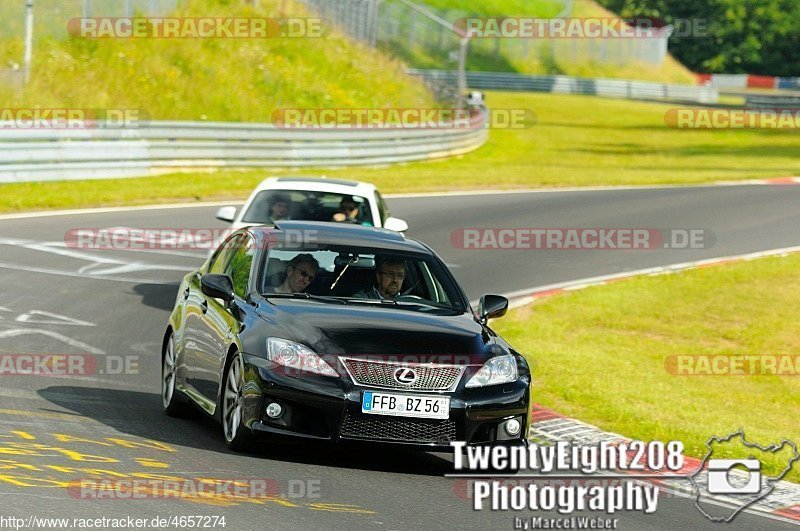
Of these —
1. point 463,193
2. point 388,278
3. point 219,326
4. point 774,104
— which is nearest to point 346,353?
point 219,326

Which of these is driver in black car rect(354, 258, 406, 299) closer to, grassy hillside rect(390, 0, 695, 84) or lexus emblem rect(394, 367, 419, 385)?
lexus emblem rect(394, 367, 419, 385)

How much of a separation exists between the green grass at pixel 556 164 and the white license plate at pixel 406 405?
15.3m

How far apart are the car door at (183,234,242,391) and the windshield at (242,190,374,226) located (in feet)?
13.9

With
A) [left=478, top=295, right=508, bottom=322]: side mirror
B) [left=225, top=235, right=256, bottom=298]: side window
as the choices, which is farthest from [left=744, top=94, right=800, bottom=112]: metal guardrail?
[left=225, top=235, right=256, bottom=298]: side window

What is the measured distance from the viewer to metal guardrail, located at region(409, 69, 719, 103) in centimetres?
8144

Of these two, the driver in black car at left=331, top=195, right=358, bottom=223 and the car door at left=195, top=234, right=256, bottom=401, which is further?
the driver in black car at left=331, top=195, right=358, bottom=223

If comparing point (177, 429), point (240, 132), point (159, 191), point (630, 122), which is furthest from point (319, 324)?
point (630, 122)

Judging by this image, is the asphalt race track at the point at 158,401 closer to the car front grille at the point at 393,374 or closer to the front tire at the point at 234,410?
the front tire at the point at 234,410

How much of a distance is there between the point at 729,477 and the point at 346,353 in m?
2.73

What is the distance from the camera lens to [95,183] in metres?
26.5

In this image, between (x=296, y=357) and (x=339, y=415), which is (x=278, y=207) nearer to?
(x=296, y=357)

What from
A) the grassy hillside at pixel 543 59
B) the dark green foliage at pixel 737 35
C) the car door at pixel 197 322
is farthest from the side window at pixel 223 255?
the dark green foliage at pixel 737 35

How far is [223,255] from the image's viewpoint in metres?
11.0

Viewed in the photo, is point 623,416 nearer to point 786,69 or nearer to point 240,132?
point 240,132
